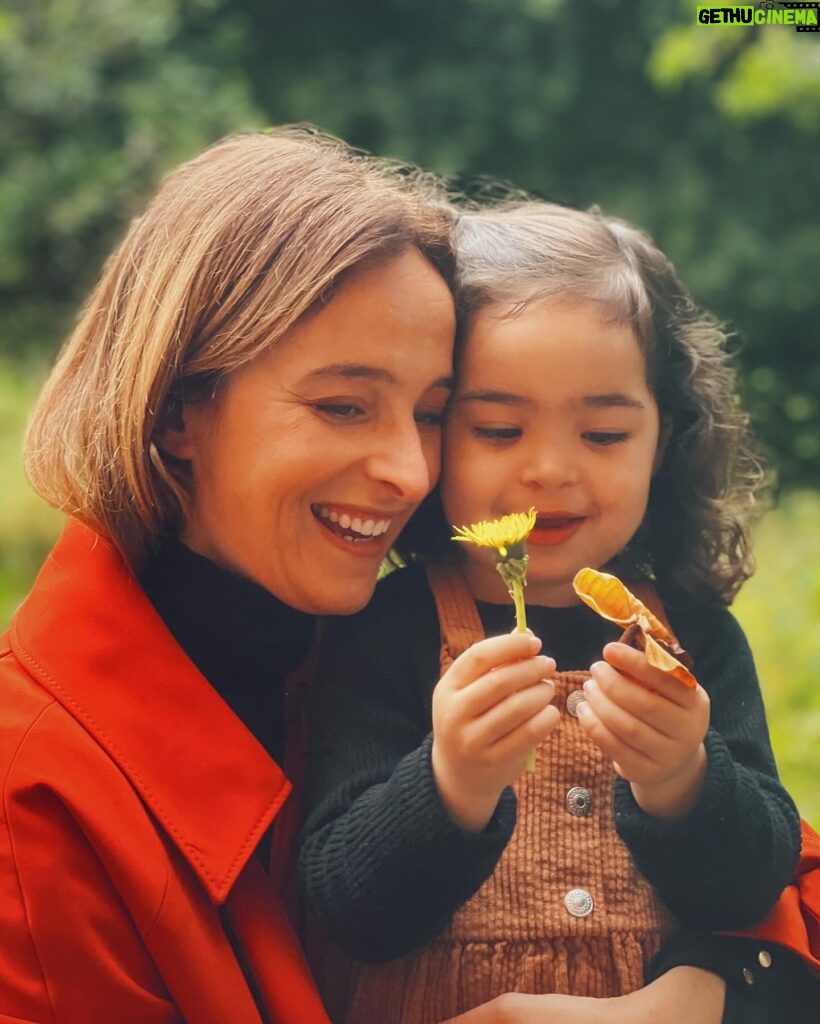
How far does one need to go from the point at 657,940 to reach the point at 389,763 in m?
0.45

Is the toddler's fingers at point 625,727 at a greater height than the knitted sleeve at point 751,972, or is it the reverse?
the toddler's fingers at point 625,727

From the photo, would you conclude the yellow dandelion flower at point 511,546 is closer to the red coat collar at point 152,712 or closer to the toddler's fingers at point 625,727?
the toddler's fingers at point 625,727

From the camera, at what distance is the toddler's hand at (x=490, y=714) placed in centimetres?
163

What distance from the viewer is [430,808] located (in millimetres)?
1718

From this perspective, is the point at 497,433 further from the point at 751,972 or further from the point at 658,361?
the point at 751,972

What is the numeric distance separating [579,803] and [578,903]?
5.4 inches

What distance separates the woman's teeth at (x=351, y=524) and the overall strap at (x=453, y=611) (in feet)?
0.54

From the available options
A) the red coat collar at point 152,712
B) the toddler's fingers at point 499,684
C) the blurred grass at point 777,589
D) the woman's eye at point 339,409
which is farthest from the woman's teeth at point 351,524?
the blurred grass at point 777,589

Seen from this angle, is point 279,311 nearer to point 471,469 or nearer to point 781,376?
point 471,469

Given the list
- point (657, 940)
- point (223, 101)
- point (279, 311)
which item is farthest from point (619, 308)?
point (223, 101)

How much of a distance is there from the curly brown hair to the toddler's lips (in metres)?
0.19

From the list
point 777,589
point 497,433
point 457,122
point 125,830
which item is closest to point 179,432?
point 497,433

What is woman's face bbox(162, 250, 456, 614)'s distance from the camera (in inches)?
74.5

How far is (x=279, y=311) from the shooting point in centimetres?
187
